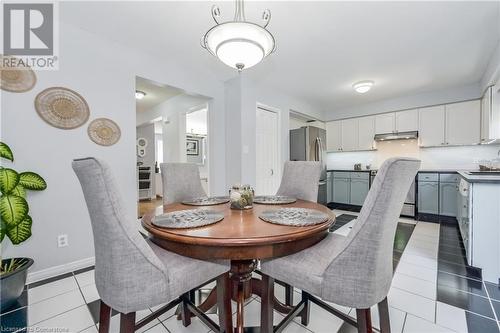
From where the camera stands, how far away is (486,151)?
150 inches

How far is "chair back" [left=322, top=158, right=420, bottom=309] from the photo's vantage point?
0.87 meters

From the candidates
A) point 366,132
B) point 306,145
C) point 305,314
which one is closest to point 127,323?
point 305,314

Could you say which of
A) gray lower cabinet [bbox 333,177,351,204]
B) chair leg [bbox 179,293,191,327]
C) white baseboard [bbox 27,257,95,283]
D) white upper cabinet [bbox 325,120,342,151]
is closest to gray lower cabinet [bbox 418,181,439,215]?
gray lower cabinet [bbox 333,177,351,204]

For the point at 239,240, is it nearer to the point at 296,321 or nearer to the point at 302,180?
the point at 296,321

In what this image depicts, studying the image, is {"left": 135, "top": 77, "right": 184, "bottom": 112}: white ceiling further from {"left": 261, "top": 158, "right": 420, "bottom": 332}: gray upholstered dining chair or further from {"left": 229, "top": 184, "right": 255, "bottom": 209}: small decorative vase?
{"left": 261, "top": 158, "right": 420, "bottom": 332}: gray upholstered dining chair

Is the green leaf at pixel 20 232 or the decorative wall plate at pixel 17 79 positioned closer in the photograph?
the green leaf at pixel 20 232

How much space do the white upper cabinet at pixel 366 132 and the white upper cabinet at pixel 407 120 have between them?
481 mm

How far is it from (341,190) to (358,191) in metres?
0.38

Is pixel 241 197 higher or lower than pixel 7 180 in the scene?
lower

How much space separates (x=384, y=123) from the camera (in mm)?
4703

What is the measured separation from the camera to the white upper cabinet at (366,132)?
486cm

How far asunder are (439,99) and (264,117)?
336cm

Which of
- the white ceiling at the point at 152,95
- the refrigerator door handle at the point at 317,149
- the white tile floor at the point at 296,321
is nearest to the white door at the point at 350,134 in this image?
the refrigerator door handle at the point at 317,149

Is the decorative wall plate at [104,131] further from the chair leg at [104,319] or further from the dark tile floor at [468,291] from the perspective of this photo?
the dark tile floor at [468,291]
